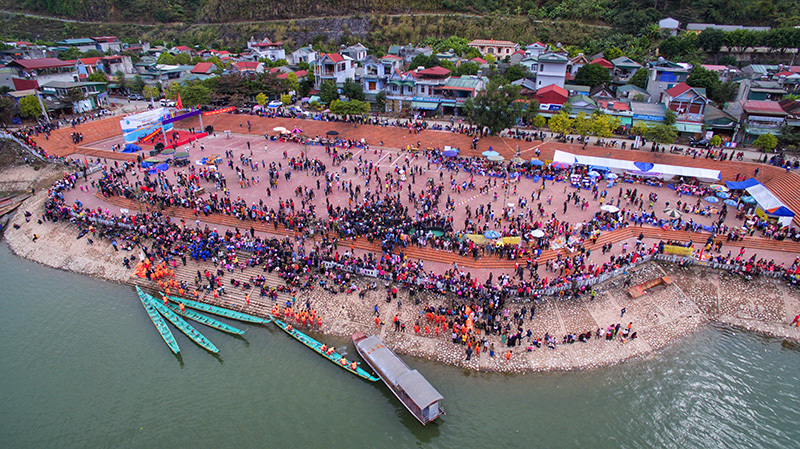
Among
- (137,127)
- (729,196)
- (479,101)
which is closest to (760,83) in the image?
(729,196)

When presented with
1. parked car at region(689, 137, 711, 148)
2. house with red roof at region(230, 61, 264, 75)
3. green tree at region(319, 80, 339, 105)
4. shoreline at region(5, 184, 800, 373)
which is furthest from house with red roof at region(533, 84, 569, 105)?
house with red roof at region(230, 61, 264, 75)

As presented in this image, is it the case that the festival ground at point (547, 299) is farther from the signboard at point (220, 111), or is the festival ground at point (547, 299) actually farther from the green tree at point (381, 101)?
the green tree at point (381, 101)

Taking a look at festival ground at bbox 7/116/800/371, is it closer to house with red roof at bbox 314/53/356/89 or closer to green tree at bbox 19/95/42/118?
green tree at bbox 19/95/42/118

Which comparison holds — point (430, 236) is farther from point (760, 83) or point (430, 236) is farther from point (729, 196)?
point (760, 83)

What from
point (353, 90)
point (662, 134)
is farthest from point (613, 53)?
point (353, 90)

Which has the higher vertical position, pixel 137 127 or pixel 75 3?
pixel 75 3

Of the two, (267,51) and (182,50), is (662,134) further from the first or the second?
(182,50)
